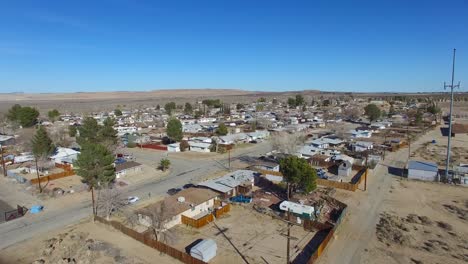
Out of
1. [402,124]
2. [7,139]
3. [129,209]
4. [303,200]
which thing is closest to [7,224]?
[129,209]

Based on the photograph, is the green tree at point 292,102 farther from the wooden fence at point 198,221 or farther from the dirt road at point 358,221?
the wooden fence at point 198,221

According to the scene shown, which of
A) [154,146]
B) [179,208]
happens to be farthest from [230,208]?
[154,146]

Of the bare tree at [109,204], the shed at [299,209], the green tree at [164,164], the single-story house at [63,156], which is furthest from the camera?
the single-story house at [63,156]

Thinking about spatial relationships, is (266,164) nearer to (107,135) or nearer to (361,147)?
(361,147)

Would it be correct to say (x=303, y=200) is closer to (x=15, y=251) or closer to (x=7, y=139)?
(x=15, y=251)

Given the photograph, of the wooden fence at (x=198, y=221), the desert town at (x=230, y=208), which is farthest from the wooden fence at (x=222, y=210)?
the wooden fence at (x=198, y=221)

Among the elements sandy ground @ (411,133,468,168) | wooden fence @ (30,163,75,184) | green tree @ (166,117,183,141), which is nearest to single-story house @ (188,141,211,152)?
green tree @ (166,117,183,141)

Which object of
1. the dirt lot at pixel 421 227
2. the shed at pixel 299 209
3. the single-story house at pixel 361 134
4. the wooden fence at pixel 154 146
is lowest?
the dirt lot at pixel 421 227
